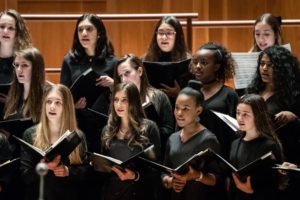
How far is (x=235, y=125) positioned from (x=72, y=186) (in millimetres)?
760

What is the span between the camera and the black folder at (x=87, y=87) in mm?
3152

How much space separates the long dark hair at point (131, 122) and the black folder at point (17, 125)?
34cm

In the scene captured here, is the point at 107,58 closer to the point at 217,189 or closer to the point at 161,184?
the point at 161,184

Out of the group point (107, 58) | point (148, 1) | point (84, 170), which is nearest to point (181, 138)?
point (84, 170)

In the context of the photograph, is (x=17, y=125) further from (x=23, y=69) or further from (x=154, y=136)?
(x=154, y=136)

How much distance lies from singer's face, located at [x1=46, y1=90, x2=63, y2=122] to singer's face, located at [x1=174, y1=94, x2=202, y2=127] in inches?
20.4

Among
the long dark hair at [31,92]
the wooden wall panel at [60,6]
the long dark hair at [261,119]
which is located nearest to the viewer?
the long dark hair at [261,119]

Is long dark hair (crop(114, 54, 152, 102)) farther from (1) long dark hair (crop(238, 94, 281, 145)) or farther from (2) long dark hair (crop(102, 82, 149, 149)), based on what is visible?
(1) long dark hair (crop(238, 94, 281, 145))

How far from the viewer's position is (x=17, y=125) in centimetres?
308

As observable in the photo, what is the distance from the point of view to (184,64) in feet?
10.8

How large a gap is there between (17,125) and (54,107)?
0.18m

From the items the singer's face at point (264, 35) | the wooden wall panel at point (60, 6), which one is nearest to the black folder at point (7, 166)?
the singer's face at point (264, 35)

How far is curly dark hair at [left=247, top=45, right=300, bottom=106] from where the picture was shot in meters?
3.10

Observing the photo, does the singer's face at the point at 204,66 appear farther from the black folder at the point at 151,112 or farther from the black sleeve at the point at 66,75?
the black sleeve at the point at 66,75
